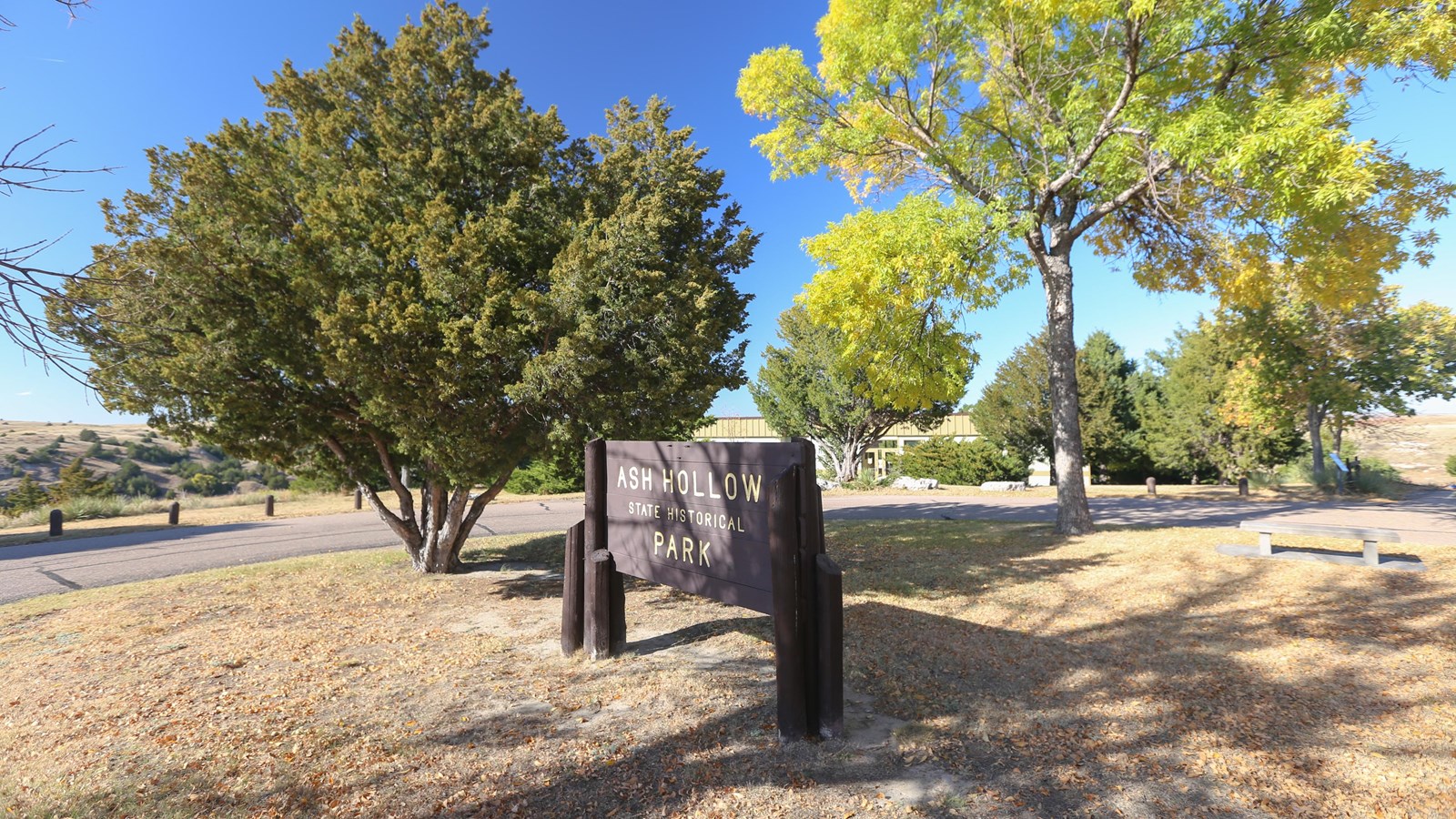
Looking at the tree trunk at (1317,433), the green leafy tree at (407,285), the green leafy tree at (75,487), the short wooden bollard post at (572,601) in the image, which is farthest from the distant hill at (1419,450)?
the green leafy tree at (75,487)

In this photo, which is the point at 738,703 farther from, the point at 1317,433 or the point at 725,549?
the point at 1317,433

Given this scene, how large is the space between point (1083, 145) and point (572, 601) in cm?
1127

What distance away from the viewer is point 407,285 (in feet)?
23.5

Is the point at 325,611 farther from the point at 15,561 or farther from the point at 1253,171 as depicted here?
the point at 1253,171

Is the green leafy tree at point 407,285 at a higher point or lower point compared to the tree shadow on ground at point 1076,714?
higher

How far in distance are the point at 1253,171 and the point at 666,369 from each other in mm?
8676

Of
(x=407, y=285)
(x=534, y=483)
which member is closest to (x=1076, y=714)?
(x=407, y=285)

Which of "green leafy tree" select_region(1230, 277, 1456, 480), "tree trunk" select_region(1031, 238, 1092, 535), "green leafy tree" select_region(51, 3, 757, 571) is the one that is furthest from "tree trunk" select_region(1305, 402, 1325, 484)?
"green leafy tree" select_region(51, 3, 757, 571)

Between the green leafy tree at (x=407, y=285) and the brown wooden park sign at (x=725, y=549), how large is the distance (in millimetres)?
2089

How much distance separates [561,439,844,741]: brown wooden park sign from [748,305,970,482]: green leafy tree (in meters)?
21.3

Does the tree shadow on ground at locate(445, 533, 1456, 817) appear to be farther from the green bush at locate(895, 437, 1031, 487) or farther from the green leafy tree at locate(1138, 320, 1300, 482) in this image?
the green bush at locate(895, 437, 1031, 487)

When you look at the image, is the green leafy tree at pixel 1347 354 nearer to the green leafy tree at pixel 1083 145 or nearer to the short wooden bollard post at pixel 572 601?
the green leafy tree at pixel 1083 145

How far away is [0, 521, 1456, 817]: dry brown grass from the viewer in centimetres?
322

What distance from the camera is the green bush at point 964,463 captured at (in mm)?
27078
